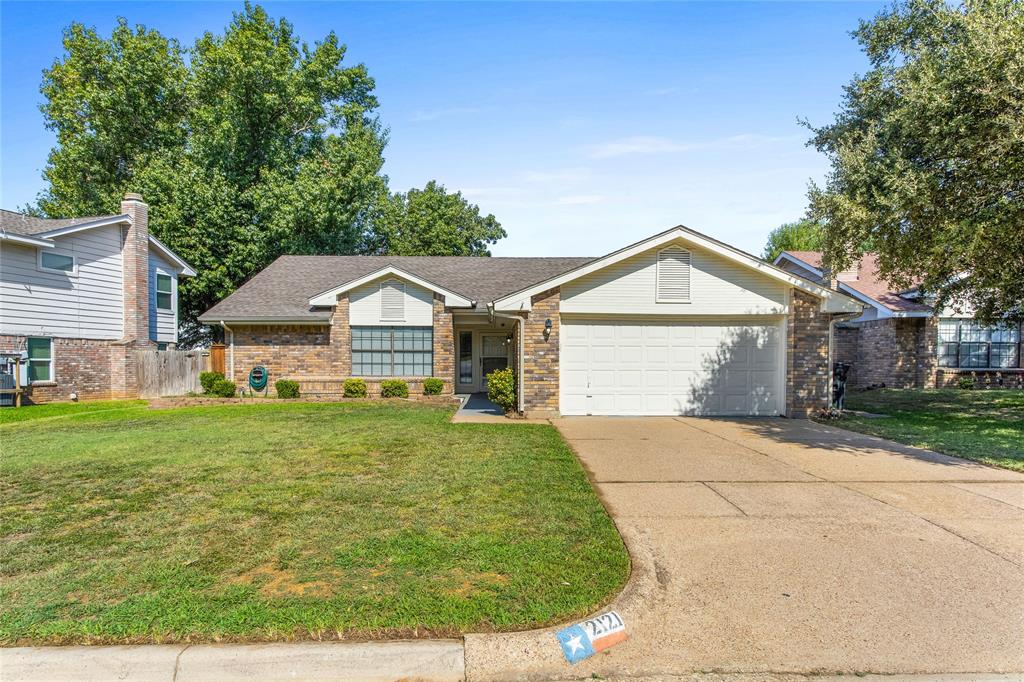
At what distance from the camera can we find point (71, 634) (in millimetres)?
3180

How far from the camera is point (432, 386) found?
16125mm

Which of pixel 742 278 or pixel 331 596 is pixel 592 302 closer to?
pixel 742 278

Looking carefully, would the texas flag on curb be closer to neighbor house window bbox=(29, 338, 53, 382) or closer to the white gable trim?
the white gable trim

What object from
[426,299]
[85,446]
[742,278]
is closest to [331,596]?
[85,446]

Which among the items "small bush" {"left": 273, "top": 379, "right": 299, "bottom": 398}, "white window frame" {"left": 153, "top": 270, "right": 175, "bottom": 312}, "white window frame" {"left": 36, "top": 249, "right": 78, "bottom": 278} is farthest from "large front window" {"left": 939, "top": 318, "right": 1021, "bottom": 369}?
"white window frame" {"left": 36, "top": 249, "right": 78, "bottom": 278}

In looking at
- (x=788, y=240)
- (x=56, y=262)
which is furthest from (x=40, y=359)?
(x=788, y=240)

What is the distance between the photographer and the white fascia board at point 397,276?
16.3m

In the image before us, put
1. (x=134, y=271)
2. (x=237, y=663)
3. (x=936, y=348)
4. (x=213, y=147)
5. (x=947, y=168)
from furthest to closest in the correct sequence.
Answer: (x=213, y=147)
(x=936, y=348)
(x=134, y=271)
(x=947, y=168)
(x=237, y=663)

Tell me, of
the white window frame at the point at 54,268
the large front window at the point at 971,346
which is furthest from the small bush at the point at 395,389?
the large front window at the point at 971,346

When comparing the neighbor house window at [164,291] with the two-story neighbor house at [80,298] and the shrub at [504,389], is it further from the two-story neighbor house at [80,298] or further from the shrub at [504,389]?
the shrub at [504,389]

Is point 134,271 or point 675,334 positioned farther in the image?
point 134,271

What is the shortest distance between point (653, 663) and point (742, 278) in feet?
36.3

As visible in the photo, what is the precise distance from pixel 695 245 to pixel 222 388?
44.6ft

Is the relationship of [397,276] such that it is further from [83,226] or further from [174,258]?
[174,258]
